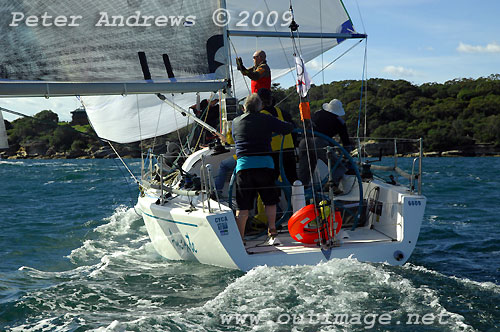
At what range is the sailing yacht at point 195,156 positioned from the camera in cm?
507

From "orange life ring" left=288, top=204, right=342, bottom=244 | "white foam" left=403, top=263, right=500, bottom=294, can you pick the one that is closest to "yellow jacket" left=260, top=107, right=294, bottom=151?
"orange life ring" left=288, top=204, right=342, bottom=244

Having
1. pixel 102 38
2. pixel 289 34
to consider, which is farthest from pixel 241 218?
pixel 289 34

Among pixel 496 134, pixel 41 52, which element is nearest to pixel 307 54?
pixel 41 52

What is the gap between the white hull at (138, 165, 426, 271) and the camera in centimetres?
493

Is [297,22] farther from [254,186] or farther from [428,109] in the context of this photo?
[428,109]

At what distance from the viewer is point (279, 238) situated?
5.68m

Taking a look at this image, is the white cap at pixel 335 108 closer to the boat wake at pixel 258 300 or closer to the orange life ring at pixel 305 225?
the orange life ring at pixel 305 225

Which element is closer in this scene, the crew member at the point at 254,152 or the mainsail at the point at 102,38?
the crew member at the point at 254,152

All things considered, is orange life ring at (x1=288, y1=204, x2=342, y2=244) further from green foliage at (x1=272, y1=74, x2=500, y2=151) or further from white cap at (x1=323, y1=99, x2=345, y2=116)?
green foliage at (x1=272, y1=74, x2=500, y2=151)

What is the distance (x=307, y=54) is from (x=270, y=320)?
7821 mm

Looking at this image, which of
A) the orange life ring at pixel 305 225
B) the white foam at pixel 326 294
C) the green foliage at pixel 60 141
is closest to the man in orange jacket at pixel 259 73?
the orange life ring at pixel 305 225

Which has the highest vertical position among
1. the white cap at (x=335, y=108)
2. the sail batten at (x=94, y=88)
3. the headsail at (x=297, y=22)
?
the headsail at (x=297, y=22)

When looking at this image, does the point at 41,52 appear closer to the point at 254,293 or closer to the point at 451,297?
the point at 254,293

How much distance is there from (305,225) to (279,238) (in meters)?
0.66
